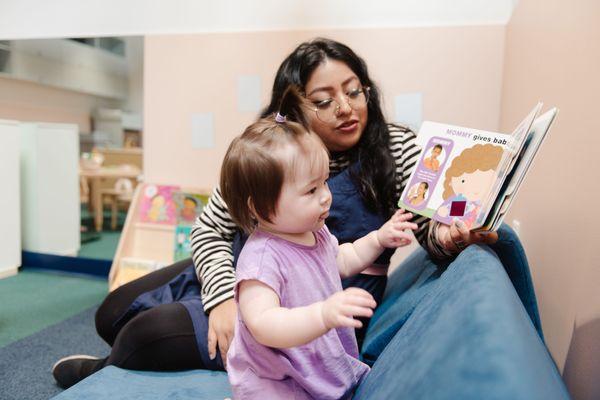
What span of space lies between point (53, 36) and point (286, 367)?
2.92 metres

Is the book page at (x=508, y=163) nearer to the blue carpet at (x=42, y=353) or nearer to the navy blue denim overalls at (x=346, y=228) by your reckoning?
the navy blue denim overalls at (x=346, y=228)

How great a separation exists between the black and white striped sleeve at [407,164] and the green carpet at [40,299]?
1.87 meters

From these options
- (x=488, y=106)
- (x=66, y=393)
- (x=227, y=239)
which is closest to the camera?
(x=66, y=393)

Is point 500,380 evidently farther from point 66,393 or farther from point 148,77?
point 148,77

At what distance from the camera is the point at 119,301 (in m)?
1.32

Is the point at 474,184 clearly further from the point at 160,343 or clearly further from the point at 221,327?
the point at 160,343

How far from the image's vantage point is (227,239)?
1.28 m

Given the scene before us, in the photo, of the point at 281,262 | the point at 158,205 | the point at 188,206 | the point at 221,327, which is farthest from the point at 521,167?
the point at 158,205

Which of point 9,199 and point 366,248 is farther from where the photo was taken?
point 9,199

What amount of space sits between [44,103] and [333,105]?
8.82 feet

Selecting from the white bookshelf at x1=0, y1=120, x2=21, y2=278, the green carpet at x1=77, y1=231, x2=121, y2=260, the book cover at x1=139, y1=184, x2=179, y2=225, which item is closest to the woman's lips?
the book cover at x1=139, y1=184, x2=179, y2=225

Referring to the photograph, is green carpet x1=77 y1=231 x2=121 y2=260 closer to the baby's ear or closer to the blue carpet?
the blue carpet

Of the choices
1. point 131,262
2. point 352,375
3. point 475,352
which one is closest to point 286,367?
point 352,375

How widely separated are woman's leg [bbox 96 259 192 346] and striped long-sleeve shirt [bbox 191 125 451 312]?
8.2 inches
